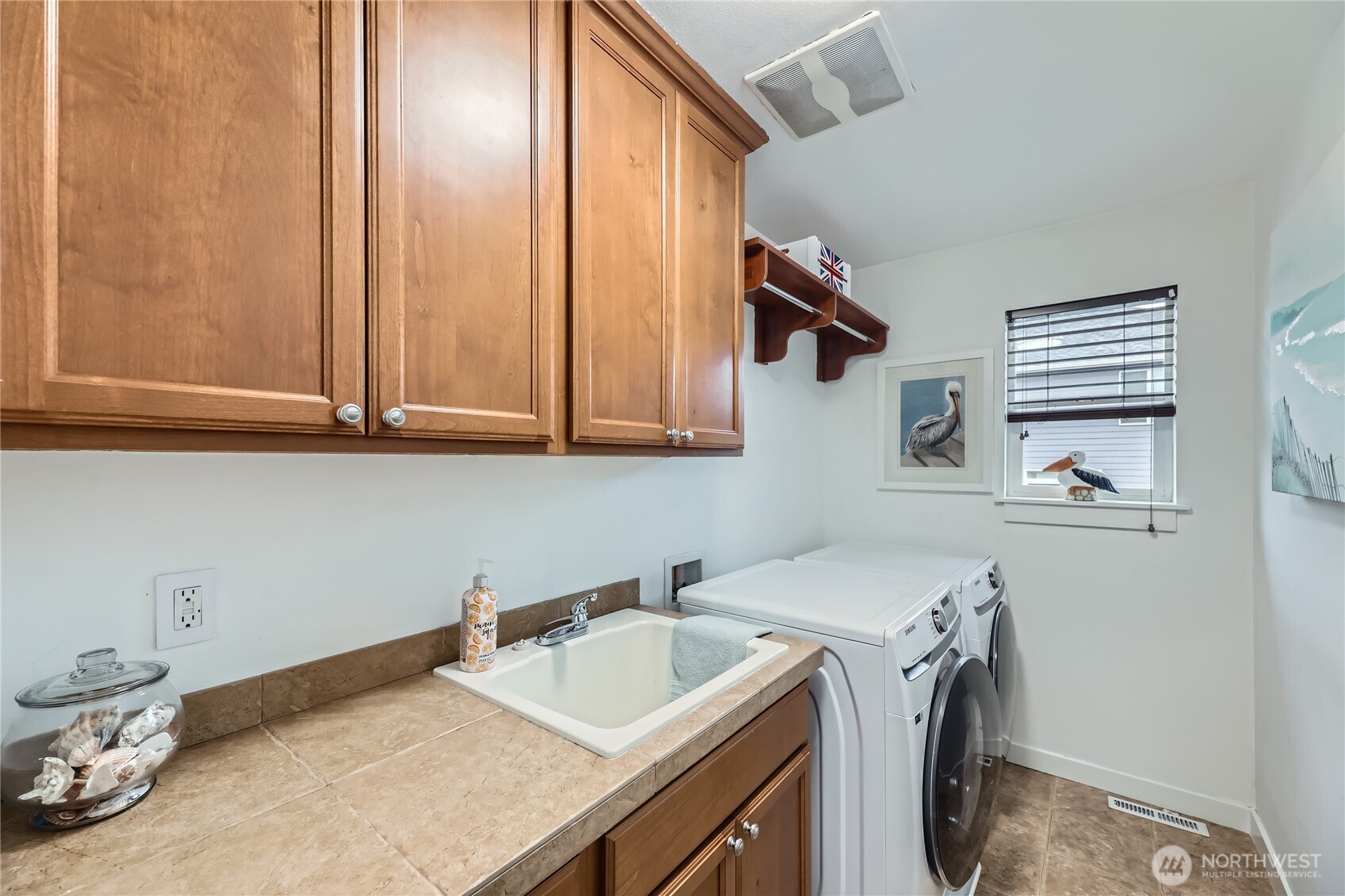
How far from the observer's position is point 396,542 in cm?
116

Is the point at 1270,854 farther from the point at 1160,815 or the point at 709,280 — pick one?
the point at 709,280

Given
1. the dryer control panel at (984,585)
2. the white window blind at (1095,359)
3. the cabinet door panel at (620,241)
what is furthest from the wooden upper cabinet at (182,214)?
the white window blind at (1095,359)

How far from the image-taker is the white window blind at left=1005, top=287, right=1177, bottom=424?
2150 mm

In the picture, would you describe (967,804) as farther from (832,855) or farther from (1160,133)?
(1160,133)

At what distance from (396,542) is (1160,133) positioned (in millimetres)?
2555

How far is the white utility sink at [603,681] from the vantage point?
938 millimetres

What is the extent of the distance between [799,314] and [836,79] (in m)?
0.88

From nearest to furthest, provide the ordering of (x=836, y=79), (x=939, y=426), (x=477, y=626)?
1. (x=477, y=626)
2. (x=836, y=79)
3. (x=939, y=426)

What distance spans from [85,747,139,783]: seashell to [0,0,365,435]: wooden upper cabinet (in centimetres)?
46

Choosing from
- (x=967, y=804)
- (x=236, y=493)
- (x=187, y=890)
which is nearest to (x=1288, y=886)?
(x=967, y=804)

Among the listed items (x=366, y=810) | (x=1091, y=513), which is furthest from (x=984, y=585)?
(x=366, y=810)

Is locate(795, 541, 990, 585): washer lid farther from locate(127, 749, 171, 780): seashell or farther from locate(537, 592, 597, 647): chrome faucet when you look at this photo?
locate(127, 749, 171, 780): seashell

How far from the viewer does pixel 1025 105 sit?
5.11ft

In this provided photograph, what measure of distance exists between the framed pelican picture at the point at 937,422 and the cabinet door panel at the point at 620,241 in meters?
1.79
